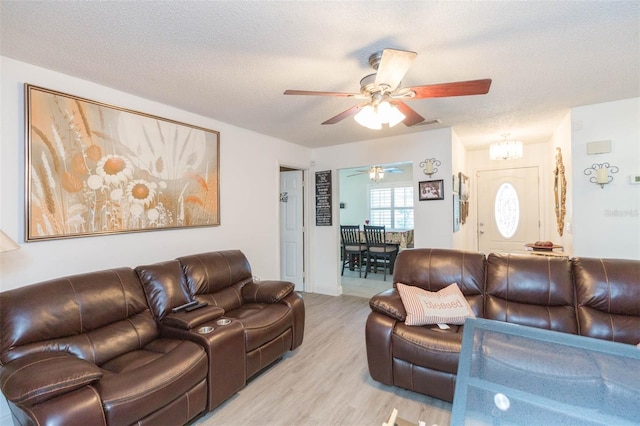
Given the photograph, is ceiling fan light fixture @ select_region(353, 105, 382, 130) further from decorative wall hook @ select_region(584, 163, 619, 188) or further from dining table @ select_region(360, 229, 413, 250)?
dining table @ select_region(360, 229, 413, 250)

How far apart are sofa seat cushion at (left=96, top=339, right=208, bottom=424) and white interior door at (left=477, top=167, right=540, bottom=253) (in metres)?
5.43

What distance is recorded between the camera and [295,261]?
5.09 m

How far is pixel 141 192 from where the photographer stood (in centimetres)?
269

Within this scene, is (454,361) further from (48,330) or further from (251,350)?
(48,330)

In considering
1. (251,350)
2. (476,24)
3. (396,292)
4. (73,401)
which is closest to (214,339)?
(251,350)

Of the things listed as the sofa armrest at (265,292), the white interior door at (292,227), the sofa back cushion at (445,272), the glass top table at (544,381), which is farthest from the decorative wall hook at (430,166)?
the glass top table at (544,381)

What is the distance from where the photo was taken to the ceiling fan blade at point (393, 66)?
1.53 meters

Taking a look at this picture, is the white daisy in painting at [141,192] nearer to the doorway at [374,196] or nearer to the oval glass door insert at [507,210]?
the doorway at [374,196]

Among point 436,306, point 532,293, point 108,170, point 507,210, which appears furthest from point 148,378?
point 507,210

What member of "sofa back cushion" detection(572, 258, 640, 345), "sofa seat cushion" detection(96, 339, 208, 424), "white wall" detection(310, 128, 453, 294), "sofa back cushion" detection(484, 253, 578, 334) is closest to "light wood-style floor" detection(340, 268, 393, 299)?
"white wall" detection(310, 128, 453, 294)

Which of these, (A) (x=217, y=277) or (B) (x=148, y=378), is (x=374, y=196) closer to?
(A) (x=217, y=277)

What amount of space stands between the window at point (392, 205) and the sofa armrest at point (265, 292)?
5.72m

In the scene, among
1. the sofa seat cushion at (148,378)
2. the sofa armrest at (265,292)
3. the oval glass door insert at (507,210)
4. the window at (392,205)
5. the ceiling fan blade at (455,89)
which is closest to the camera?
the sofa seat cushion at (148,378)

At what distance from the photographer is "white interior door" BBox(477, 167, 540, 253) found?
509 centimetres
